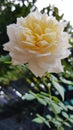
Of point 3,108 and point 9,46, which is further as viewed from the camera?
point 3,108

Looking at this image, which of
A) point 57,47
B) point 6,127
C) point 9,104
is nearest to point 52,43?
point 57,47

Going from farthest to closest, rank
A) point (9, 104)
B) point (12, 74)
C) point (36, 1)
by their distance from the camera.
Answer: point (36, 1) → point (9, 104) → point (12, 74)

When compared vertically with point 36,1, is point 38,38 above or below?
below

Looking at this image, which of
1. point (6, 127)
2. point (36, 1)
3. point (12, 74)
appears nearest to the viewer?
point (12, 74)

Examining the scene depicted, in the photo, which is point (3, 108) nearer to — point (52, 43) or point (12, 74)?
point (12, 74)
